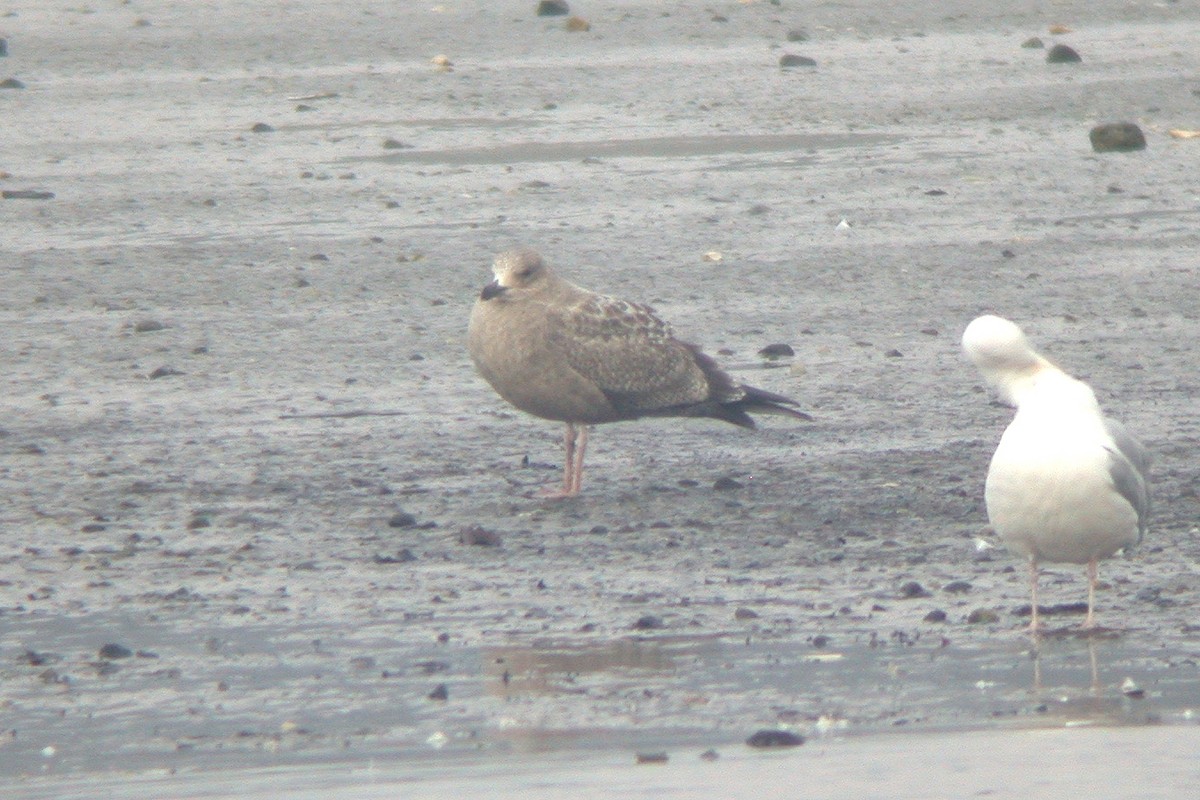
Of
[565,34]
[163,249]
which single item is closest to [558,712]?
[163,249]

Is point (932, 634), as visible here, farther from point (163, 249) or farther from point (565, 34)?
point (565, 34)

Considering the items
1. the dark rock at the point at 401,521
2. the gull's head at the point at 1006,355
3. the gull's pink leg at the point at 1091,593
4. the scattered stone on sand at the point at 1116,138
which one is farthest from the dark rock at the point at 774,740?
the scattered stone on sand at the point at 1116,138

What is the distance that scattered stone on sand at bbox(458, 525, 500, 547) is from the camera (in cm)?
704

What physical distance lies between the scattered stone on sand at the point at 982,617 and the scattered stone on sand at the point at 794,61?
1061 centimetres

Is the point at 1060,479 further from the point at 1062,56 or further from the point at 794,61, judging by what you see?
the point at 1062,56

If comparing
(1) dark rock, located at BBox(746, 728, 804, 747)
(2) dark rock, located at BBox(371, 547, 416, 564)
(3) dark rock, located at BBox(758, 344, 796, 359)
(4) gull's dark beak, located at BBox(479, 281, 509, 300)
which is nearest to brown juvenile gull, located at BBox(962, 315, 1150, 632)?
(1) dark rock, located at BBox(746, 728, 804, 747)

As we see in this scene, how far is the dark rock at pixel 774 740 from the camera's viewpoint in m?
5.07

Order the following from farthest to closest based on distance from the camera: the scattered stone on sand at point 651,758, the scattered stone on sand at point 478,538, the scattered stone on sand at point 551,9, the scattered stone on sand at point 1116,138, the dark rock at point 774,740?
the scattered stone on sand at point 551,9
the scattered stone on sand at point 1116,138
the scattered stone on sand at point 478,538
the dark rock at point 774,740
the scattered stone on sand at point 651,758

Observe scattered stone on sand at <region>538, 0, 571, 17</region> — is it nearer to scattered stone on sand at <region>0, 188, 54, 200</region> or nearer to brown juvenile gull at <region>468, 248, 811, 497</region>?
scattered stone on sand at <region>0, 188, 54, 200</region>

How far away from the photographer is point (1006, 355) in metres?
6.21

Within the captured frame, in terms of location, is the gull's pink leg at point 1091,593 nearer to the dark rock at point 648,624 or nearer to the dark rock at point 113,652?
the dark rock at point 648,624

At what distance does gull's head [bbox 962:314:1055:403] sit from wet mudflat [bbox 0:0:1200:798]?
0.61 m

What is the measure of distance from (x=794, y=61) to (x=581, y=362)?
8.59m

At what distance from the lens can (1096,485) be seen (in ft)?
19.4
